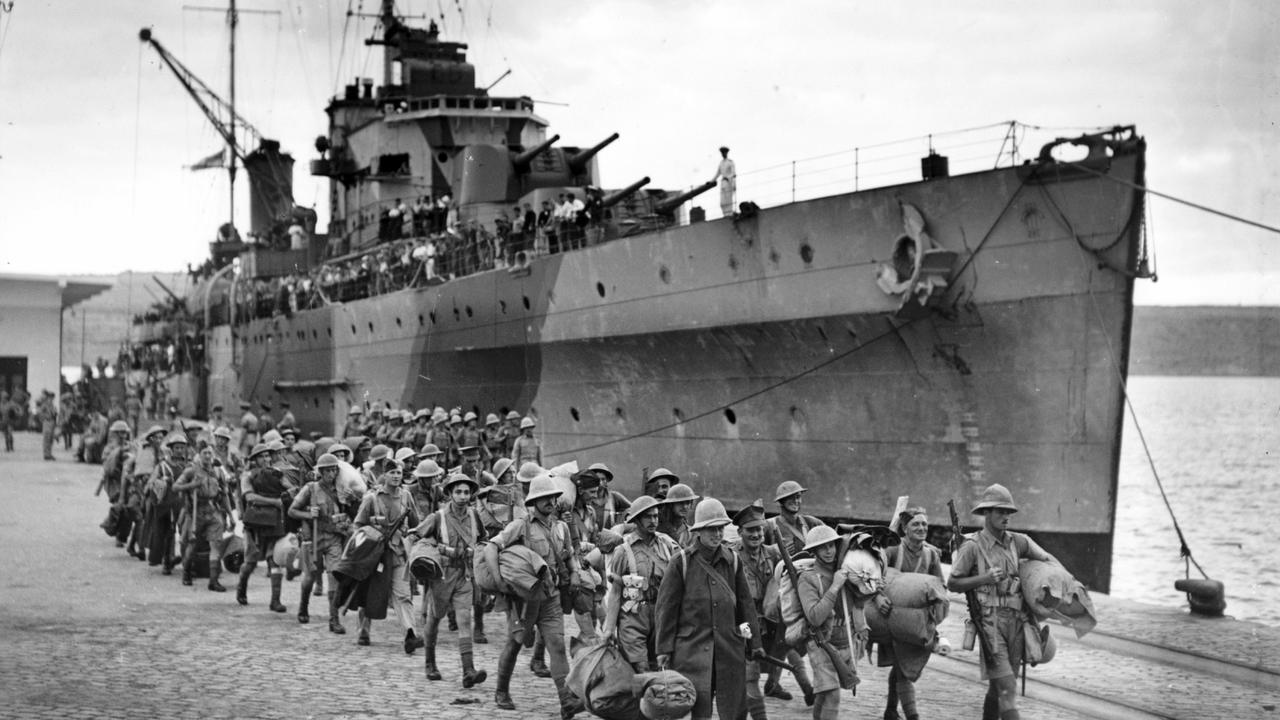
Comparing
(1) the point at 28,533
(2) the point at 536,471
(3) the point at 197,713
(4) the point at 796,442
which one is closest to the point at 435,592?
(2) the point at 536,471

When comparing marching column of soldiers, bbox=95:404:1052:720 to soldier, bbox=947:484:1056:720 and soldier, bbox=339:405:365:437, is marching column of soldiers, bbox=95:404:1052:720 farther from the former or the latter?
soldier, bbox=339:405:365:437

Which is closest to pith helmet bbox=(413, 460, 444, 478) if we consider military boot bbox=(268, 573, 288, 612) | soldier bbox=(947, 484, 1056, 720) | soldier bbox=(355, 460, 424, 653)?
soldier bbox=(355, 460, 424, 653)

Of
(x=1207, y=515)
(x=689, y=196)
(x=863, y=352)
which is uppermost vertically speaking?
(x=689, y=196)

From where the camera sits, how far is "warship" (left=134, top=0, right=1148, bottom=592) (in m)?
17.1

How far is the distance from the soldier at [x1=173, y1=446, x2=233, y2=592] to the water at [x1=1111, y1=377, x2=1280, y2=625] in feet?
45.3

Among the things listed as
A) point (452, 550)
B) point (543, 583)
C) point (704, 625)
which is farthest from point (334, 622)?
point (704, 625)

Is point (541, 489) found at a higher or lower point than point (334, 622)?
higher

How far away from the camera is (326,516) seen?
13.0 meters

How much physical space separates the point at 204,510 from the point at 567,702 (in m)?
7.97

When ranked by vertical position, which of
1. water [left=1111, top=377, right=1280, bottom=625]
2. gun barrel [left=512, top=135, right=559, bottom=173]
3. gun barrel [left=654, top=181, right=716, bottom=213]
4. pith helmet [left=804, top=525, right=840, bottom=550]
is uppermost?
gun barrel [left=512, top=135, right=559, bottom=173]

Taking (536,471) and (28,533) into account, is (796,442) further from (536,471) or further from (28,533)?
(28,533)

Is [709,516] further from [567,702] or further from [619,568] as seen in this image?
[567,702]

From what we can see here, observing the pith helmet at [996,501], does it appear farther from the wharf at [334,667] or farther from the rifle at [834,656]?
the wharf at [334,667]

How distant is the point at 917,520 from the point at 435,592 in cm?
386
